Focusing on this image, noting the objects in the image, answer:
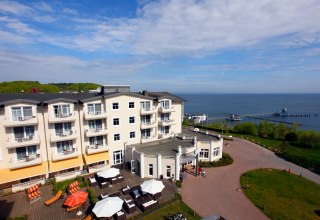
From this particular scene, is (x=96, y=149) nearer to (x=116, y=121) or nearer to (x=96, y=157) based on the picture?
(x=96, y=157)

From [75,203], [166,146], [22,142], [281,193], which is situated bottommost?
[281,193]

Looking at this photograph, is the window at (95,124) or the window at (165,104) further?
the window at (165,104)

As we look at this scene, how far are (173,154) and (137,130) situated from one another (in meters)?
8.96

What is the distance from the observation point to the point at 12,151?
82.9 ft

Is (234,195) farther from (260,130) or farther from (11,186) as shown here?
(260,130)

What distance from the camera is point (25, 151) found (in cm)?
2634

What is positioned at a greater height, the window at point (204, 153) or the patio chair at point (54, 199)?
the window at point (204, 153)

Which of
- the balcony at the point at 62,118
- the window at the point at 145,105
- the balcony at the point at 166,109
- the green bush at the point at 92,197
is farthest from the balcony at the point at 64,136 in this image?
the balcony at the point at 166,109

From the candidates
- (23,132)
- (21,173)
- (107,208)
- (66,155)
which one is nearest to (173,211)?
(107,208)

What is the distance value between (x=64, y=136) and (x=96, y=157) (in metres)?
6.45

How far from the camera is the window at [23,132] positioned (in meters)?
25.2

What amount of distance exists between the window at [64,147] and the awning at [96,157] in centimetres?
289

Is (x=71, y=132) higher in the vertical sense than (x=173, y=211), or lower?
higher

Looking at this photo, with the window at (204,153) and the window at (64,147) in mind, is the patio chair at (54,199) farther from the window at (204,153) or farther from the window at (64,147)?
the window at (204,153)
